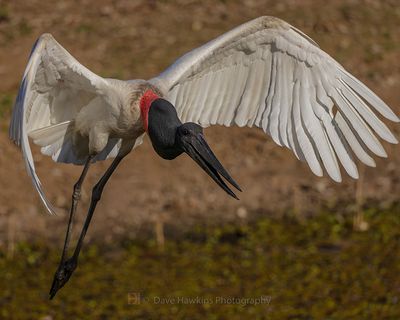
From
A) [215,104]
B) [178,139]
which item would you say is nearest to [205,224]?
[215,104]

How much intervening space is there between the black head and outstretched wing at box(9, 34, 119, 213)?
2.03 feet

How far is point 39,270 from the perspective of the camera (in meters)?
14.7

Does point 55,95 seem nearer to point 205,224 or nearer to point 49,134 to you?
point 49,134

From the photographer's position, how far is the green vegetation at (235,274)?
13695mm

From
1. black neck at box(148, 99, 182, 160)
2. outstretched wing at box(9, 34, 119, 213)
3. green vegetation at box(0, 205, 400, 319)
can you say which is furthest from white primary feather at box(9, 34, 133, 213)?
green vegetation at box(0, 205, 400, 319)

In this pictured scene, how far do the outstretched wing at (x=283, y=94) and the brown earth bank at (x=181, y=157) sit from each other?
4.26 meters

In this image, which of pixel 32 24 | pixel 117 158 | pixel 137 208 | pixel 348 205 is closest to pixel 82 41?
pixel 32 24

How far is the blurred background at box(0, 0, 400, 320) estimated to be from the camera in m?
13.9

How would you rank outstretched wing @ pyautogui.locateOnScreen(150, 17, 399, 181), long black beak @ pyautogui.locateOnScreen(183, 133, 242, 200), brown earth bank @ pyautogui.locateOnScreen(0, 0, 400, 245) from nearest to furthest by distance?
long black beak @ pyautogui.locateOnScreen(183, 133, 242, 200) → outstretched wing @ pyautogui.locateOnScreen(150, 17, 399, 181) → brown earth bank @ pyautogui.locateOnScreen(0, 0, 400, 245)

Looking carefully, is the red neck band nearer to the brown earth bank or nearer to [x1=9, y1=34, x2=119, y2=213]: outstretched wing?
[x1=9, y1=34, x2=119, y2=213]: outstretched wing

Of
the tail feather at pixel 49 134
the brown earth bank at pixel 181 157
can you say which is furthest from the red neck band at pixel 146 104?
the brown earth bank at pixel 181 157

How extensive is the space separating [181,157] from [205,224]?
60.2 inches

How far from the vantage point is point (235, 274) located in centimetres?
1446

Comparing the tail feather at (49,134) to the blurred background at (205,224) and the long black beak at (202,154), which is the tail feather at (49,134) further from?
the blurred background at (205,224)
